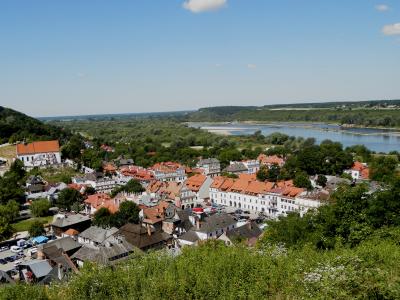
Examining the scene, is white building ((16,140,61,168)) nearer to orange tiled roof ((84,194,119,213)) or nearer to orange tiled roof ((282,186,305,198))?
orange tiled roof ((84,194,119,213))

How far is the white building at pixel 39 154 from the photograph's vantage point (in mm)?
70250

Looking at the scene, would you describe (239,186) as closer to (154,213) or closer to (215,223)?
(154,213)

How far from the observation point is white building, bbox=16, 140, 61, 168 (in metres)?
70.2

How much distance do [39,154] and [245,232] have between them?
2150 inches

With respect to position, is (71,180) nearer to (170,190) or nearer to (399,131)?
(170,190)

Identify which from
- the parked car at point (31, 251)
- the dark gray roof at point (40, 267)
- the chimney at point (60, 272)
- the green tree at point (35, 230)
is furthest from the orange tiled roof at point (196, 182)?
the chimney at point (60, 272)

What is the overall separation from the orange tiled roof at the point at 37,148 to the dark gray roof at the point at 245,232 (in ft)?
176

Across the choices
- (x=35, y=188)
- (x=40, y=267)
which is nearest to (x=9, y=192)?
(x=35, y=188)

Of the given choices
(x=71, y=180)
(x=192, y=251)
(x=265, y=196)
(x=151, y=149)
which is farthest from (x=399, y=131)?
(x=192, y=251)

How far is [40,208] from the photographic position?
138ft

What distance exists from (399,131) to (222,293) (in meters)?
123

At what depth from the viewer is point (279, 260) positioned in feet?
47.5

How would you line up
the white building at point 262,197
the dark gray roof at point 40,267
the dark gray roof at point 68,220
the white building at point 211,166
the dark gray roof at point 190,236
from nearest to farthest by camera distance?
the dark gray roof at point 40,267 → the dark gray roof at point 190,236 → the dark gray roof at point 68,220 → the white building at point 262,197 → the white building at point 211,166

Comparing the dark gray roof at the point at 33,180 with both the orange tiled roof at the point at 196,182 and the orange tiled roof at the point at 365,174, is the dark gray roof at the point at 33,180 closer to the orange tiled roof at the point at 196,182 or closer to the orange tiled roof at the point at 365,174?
the orange tiled roof at the point at 196,182
